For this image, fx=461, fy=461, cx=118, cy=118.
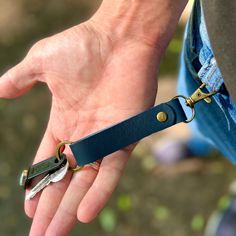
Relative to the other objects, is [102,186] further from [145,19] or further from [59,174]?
[145,19]

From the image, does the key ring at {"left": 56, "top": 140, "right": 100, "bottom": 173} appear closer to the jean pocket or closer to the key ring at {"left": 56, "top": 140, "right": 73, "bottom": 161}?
the key ring at {"left": 56, "top": 140, "right": 73, "bottom": 161}

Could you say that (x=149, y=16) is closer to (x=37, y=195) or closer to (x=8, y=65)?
(x=37, y=195)

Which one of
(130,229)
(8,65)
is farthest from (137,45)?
(8,65)

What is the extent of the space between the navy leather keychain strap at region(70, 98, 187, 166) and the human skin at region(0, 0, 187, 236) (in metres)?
0.07

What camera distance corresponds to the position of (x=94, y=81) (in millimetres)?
1151

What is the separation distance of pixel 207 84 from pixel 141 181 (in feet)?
3.35

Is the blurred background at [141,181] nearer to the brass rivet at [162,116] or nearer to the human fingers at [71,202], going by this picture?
the human fingers at [71,202]

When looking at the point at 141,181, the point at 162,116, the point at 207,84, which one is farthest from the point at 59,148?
the point at 141,181

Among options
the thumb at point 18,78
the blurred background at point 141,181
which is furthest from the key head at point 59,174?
the blurred background at point 141,181

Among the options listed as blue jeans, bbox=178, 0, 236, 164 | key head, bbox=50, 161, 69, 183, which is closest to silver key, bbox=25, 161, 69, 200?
key head, bbox=50, 161, 69, 183

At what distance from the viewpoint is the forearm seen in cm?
108

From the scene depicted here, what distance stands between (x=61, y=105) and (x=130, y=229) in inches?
32.2

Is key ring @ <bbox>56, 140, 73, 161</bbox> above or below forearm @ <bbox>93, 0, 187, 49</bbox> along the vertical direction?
below

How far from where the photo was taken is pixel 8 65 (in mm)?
2191
